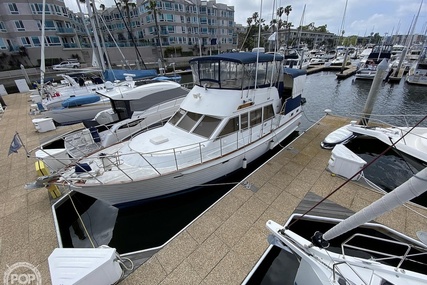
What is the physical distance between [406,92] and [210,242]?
26.1 metres

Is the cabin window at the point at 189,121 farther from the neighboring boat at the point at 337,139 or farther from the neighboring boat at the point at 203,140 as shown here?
the neighboring boat at the point at 337,139

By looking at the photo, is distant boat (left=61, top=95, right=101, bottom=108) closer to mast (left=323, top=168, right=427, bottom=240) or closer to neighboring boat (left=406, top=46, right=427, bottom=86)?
mast (left=323, top=168, right=427, bottom=240)

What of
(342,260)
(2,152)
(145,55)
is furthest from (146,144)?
(145,55)

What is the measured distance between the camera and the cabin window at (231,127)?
6.45 metres

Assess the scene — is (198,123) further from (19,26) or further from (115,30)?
(115,30)

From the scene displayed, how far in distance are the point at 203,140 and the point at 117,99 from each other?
19.0ft

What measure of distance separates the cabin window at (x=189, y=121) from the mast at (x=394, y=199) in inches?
197

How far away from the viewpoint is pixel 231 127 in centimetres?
664

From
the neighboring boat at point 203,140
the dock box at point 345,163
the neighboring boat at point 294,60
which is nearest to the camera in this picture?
the neighboring boat at point 203,140

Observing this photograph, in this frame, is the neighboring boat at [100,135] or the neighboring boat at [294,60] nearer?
the neighboring boat at [100,135]

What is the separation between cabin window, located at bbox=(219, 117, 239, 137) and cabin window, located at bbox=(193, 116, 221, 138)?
31cm

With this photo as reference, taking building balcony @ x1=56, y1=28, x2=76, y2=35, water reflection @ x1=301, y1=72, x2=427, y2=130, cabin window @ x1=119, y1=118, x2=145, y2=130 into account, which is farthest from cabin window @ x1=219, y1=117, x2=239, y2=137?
building balcony @ x1=56, y1=28, x2=76, y2=35

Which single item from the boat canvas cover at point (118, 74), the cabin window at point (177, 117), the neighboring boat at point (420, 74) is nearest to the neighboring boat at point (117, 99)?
the boat canvas cover at point (118, 74)

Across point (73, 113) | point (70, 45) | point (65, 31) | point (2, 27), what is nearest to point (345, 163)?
point (73, 113)
